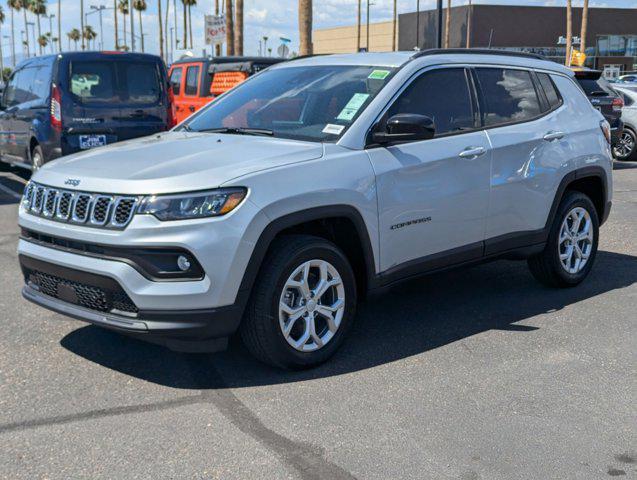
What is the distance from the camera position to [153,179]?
163 inches

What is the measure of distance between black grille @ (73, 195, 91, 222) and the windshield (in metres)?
1.29

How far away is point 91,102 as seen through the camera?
424 inches

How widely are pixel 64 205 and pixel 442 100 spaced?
2529 millimetres

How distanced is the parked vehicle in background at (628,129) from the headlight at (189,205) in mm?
14046

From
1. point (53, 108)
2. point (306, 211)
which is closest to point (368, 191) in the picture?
point (306, 211)

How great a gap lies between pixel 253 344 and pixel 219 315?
1.25 ft

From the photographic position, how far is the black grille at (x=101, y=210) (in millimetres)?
4188

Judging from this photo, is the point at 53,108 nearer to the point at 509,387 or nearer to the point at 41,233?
the point at 41,233

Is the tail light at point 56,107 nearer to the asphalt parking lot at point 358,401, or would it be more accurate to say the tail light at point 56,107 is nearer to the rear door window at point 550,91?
the asphalt parking lot at point 358,401

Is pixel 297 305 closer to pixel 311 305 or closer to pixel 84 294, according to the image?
pixel 311 305

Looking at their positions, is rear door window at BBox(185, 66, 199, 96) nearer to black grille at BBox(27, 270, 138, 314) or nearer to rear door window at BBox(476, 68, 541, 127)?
rear door window at BBox(476, 68, 541, 127)

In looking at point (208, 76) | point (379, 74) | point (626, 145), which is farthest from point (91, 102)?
point (626, 145)

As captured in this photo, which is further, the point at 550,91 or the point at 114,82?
the point at 114,82

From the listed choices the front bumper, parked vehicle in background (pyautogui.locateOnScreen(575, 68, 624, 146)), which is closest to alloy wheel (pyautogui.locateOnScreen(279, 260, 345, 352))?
the front bumper
